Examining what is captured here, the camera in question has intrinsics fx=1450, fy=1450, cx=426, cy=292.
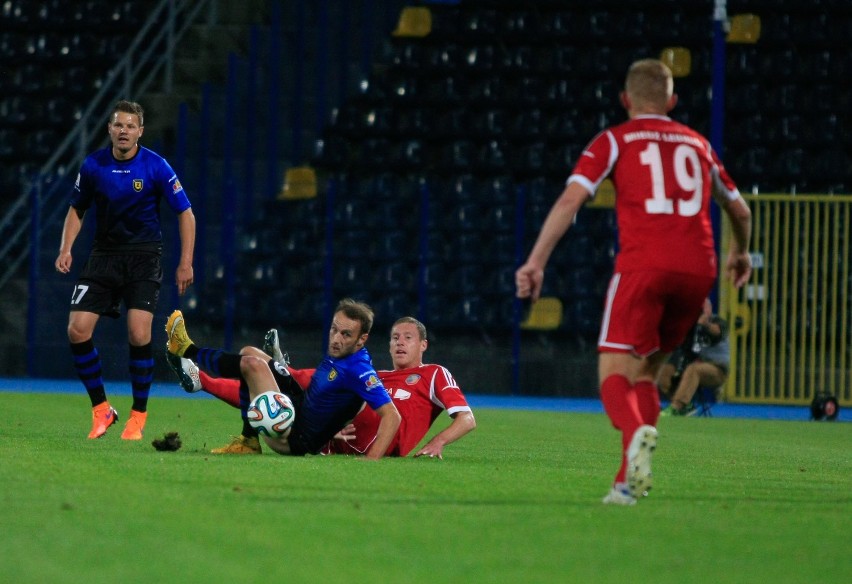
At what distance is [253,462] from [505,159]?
41.2ft

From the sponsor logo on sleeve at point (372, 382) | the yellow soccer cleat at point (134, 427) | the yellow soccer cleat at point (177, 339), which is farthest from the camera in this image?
the yellow soccer cleat at point (134, 427)

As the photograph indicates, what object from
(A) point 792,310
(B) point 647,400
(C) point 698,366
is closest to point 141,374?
(B) point 647,400

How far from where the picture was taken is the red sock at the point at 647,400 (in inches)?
227

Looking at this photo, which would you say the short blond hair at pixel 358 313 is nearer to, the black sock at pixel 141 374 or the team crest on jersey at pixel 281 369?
the team crest on jersey at pixel 281 369

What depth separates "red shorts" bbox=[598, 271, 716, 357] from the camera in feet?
17.9

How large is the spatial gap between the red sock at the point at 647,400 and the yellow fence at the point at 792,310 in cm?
1189

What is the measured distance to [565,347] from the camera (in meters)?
17.9

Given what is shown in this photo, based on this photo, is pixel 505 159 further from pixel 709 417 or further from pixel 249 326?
pixel 709 417

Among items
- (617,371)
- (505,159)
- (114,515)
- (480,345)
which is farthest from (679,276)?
(505,159)

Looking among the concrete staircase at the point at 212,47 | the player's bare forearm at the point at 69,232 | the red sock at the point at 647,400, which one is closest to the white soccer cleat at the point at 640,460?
the red sock at the point at 647,400

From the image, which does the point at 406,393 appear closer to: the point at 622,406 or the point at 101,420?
the point at 101,420

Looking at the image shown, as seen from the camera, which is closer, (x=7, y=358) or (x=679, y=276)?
(x=679, y=276)

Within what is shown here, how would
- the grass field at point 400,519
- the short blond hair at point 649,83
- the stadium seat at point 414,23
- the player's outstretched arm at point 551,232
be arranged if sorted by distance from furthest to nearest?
the stadium seat at point 414,23 < the short blond hair at point 649,83 < the player's outstretched arm at point 551,232 < the grass field at point 400,519

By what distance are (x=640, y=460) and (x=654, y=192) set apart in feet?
3.50
